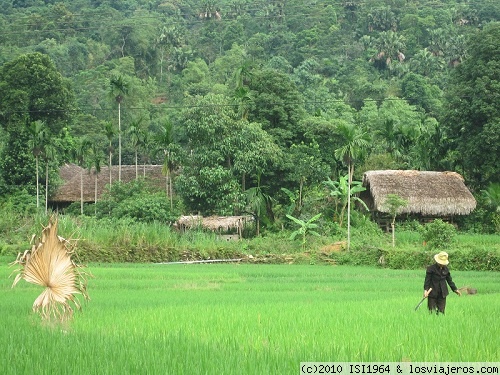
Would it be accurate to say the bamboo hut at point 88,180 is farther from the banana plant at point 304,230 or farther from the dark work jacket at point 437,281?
the dark work jacket at point 437,281

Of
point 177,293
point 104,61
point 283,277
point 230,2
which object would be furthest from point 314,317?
point 230,2

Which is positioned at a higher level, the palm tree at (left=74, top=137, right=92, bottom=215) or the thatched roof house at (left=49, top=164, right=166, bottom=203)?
the palm tree at (left=74, top=137, right=92, bottom=215)

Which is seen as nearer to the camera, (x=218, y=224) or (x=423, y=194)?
(x=218, y=224)

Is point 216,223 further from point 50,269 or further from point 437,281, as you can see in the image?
point 50,269

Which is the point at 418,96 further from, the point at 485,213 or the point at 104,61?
the point at 104,61

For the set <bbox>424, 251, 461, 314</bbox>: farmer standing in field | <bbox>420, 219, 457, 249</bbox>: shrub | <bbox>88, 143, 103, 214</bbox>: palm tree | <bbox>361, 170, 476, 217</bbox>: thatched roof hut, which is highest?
<bbox>88, 143, 103, 214</bbox>: palm tree

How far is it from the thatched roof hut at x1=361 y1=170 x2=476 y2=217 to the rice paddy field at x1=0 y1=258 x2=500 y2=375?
15816mm

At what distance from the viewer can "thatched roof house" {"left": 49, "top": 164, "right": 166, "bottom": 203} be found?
3844 cm

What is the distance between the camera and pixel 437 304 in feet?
32.7

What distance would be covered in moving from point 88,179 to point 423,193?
17913 millimetres

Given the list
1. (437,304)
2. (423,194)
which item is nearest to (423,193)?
(423,194)

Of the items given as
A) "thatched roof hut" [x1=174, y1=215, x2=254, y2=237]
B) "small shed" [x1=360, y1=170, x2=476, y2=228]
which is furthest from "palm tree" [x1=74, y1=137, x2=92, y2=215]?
"small shed" [x1=360, y1=170, x2=476, y2=228]

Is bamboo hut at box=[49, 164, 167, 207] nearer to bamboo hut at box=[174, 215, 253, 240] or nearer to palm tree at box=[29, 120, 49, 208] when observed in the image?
palm tree at box=[29, 120, 49, 208]

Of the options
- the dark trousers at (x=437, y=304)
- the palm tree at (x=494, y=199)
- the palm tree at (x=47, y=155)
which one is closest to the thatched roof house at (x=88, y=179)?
the palm tree at (x=47, y=155)
